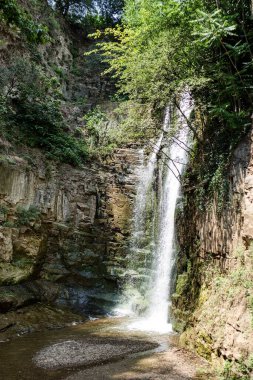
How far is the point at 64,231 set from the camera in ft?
46.1

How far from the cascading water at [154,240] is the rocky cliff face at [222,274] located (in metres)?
2.82

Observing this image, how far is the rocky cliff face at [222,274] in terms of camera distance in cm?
629

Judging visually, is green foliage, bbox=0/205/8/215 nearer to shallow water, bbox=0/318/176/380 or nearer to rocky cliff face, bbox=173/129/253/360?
shallow water, bbox=0/318/176/380

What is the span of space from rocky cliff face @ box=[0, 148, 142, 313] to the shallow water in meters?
1.95

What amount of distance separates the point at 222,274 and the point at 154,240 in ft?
24.3

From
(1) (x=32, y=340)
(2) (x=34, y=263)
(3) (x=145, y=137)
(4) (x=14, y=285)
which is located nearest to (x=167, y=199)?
(3) (x=145, y=137)

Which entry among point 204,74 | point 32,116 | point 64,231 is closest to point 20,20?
point 204,74

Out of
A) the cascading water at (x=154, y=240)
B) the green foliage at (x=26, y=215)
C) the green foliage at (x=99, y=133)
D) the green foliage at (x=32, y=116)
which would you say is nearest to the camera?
the green foliage at (x=26, y=215)

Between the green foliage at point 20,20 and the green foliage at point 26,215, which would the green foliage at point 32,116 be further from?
the green foliage at point 20,20

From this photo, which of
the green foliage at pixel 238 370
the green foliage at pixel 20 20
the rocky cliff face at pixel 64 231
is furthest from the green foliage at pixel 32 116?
the green foliage at pixel 238 370

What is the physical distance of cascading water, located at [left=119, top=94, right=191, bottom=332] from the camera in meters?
12.9

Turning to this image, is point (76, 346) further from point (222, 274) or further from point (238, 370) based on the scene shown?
point (238, 370)

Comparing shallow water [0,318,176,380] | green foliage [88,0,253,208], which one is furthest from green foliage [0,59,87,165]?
shallow water [0,318,176,380]

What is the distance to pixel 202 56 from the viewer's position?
30.1 ft
